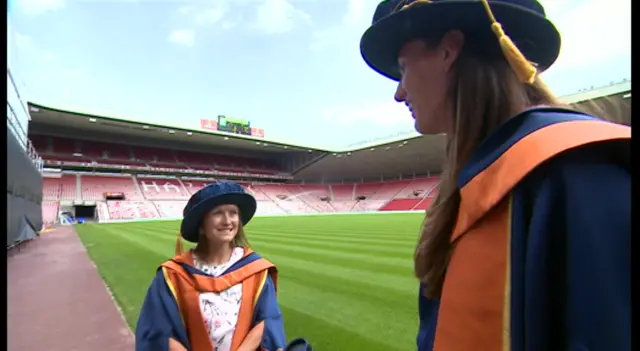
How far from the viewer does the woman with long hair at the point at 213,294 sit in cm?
218

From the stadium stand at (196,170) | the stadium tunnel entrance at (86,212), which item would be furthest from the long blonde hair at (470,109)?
the stadium tunnel entrance at (86,212)

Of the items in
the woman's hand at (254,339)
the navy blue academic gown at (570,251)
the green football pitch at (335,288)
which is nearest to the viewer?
the navy blue academic gown at (570,251)

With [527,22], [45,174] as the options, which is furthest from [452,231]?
[45,174]

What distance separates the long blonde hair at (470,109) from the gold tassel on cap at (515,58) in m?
0.03

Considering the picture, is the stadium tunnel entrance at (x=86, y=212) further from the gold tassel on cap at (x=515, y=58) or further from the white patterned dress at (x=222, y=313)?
→ the gold tassel on cap at (x=515, y=58)

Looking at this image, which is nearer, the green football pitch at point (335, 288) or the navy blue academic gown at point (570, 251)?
the navy blue academic gown at point (570, 251)

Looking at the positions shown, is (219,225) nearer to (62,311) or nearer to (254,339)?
(254,339)

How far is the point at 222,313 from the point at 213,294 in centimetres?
13

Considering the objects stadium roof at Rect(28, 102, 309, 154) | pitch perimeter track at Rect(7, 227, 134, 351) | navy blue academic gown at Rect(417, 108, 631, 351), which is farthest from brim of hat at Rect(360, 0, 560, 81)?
stadium roof at Rect(28, 102, 309, 154)

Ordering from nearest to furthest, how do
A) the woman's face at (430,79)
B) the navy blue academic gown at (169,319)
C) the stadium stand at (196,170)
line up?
1. the woman's face at (430,79)
2. the navy blue academic gown at (169,319)
3. the stadium stand at (196,170)

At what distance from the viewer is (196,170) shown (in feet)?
145

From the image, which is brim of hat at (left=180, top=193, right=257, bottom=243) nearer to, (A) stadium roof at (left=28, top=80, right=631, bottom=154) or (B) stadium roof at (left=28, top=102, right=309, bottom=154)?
(A) stadium roof at (left=28, top=80, right=631, bottom=154)

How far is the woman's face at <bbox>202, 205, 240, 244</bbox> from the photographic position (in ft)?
8.20

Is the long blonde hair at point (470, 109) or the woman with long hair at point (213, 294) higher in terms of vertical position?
the long blonde hair at point (470, 109)
